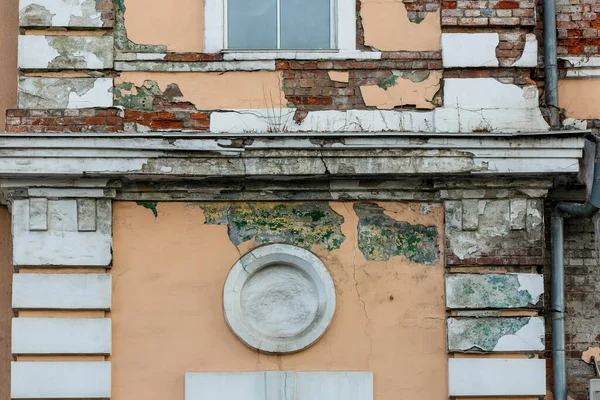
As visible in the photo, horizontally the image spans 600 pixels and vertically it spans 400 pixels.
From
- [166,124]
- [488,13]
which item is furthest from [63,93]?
[488,13]

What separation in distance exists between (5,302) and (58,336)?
32.8 inches

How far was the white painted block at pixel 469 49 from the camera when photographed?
7488 millimetres

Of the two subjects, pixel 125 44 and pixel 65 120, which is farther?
pixel 125 44

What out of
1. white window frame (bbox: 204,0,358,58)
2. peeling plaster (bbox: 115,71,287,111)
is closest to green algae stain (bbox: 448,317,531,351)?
peeling plaster (bbox: 115,71,287,111)

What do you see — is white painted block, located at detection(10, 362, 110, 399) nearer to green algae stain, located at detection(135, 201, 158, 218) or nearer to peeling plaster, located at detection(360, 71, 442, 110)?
green algae stain, located at detection(135, 201, 158, 218)

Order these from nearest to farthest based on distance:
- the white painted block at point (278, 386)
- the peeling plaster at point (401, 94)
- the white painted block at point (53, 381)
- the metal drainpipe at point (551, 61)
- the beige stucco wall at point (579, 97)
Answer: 1. the white painted block at point (53, 381)
2. the white painted block at point (278, 386)
3. the peeling plaster at point (401, 94)
4. the metal drainpipe at point (551, 61)
5. the beige stucco wall at point (579, 97)

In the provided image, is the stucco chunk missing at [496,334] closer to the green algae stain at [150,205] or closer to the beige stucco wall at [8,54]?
the green algae stain at [150,205]

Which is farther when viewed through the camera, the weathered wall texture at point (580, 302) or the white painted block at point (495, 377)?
the weathered wall texture at point (580, 302)

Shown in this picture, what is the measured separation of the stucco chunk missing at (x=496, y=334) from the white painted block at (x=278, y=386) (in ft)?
2.08

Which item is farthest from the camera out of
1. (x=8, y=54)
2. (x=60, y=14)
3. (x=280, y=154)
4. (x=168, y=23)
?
(x=8, y=54)

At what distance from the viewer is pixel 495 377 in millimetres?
7156

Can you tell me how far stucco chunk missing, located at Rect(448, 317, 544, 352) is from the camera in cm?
718

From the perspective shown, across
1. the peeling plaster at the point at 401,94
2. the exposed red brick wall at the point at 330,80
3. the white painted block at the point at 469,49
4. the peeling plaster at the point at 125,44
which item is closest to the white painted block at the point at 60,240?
the peeling plaster at the point at 125,44

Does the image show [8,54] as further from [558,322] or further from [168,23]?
[558,322]
